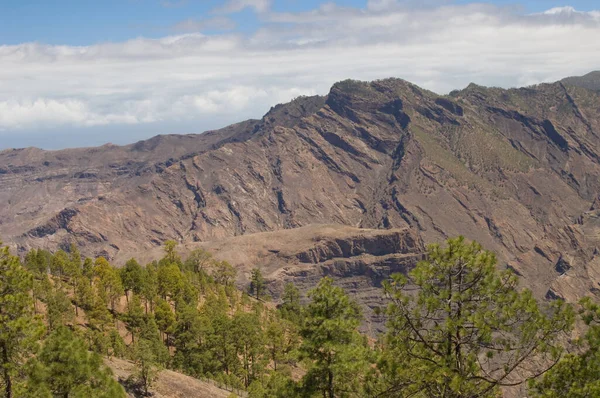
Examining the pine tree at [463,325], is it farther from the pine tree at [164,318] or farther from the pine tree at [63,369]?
the pine tree at [164,318]

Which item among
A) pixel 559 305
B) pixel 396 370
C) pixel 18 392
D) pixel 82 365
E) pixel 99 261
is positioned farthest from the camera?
pixel 99 261

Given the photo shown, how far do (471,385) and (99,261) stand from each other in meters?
99.7

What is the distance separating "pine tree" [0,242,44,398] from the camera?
90.3ft

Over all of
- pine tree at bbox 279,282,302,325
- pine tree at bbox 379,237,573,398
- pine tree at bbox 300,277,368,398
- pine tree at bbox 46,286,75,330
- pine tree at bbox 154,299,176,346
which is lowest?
pine tree at bbox 279,282,302,325

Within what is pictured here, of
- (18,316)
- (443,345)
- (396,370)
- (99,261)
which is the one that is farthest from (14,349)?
(99,261)

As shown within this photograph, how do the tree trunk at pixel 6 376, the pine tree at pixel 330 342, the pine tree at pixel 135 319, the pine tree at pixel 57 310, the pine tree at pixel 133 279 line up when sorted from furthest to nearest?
1. the pine tree at pixel 133 279
2. the pine tree at pixel 135 319
3. the pine tree at pixel 57 310
4. the pine tree at pixel 330 342
5. the tree trunk at pixel 6 376

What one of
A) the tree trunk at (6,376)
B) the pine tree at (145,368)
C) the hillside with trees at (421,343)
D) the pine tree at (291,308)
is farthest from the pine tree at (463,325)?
the pine tree at (291,308)

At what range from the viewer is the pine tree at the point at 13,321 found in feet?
90.3

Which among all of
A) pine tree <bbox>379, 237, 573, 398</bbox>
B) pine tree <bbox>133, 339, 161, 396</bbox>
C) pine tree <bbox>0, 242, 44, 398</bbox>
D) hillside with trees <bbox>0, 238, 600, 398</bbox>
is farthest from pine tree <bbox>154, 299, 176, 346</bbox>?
pine tree <bbox>379, 237, 573, 398</bbox>

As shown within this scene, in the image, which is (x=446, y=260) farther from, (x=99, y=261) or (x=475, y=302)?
(x=99, y=261)

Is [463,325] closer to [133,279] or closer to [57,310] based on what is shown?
[57,310]

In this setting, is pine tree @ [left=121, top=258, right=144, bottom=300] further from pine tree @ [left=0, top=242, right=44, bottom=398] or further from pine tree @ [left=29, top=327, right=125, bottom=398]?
pine tree @ [left=0, top=242, right=44, bottom=398]

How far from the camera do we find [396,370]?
2244 cm

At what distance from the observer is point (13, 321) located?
27.2 m
